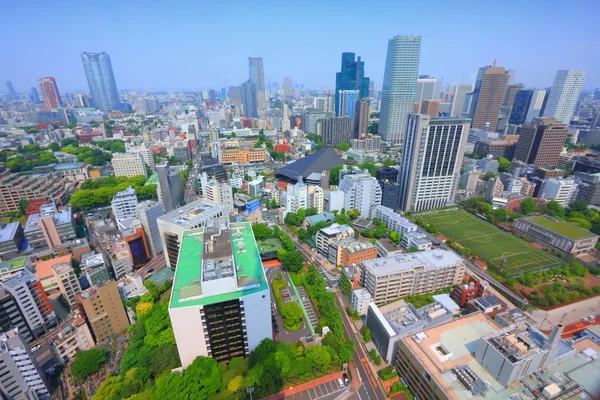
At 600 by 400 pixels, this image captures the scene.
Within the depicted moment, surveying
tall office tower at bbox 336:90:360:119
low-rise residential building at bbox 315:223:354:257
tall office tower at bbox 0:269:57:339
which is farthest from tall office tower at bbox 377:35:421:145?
tall office tower at bbox 0:269:57:339

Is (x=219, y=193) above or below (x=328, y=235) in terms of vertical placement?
above

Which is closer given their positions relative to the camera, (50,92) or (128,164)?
(128,164)

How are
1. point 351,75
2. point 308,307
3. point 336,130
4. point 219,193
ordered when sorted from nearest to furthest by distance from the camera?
point 308,307 → point 219,193 → point 336,130 → point 351,75

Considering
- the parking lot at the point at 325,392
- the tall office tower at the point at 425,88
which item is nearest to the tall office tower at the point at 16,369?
the parking lot at the point at 325,392

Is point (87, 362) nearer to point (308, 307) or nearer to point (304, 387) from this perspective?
point (304, 387)

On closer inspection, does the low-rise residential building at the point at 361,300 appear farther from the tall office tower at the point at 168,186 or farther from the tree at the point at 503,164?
the tree at the point at 503,164

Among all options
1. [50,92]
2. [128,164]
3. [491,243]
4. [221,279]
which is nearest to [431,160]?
[491,243]

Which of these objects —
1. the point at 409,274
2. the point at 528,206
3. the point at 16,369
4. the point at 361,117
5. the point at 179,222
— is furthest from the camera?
the point at 361,117

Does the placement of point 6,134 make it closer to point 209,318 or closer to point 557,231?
point 209,318
